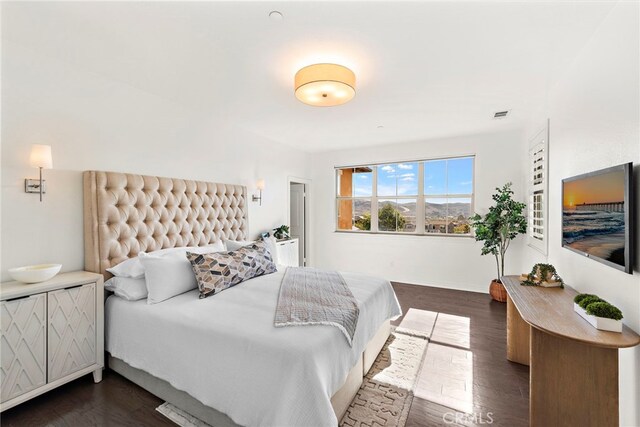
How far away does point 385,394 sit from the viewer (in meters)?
2.07

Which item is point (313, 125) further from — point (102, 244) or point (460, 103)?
point (102, 244)

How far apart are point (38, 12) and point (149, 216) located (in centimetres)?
164

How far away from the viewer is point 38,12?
172 cm

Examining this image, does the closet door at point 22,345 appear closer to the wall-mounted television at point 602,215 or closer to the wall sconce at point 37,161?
the wall sconce at point 37,161

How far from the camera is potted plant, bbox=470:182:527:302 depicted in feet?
12.8

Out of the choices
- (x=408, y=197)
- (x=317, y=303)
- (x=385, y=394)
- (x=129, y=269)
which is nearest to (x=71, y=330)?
(x=129, y=269)

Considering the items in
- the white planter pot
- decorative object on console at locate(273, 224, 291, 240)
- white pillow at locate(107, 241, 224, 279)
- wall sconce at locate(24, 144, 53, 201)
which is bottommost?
the white planter pot

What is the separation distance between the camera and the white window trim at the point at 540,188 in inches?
112

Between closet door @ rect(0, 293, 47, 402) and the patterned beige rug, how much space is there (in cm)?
205

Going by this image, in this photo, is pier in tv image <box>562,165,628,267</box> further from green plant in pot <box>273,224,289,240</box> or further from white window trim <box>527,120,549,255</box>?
green plant in pot <box>273,224,289,240</box>

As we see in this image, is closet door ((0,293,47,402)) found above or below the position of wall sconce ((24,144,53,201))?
below

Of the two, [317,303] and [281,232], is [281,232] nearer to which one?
[281,232]

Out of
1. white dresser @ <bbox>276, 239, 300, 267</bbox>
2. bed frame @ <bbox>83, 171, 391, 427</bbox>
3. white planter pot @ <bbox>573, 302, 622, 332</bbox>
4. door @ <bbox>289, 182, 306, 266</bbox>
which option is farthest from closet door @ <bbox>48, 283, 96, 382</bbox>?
door @ <bbox>289, 182, 306, 266</bbox>

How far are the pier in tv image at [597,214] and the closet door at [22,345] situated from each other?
3.49m
